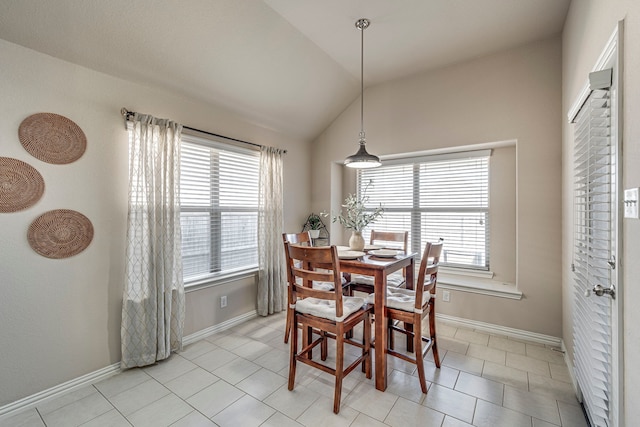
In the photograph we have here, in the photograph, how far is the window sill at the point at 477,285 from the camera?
3018 mm

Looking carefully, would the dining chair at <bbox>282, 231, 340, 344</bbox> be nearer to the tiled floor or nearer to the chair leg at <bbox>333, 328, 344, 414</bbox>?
the tiled floor

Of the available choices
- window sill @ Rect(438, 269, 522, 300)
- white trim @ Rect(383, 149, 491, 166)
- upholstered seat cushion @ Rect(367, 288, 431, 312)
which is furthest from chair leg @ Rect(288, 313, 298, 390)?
white trim @ Rect(383, 149, 491, 166)

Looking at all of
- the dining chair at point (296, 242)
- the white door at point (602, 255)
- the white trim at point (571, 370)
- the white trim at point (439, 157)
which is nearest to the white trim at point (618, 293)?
the white door at point (602, 255)

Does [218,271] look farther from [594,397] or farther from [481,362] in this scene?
[594,397]

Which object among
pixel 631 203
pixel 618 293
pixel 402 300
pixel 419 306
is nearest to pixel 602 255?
pixel 618 293

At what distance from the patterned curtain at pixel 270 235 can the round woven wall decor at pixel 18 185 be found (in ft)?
6.51

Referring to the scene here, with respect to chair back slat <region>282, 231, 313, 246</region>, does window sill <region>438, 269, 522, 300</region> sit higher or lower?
lower

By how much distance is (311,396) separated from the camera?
207cm

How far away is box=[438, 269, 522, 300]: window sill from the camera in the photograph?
9.90 feet

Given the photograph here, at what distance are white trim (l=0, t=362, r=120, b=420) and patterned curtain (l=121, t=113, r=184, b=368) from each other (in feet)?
0.39

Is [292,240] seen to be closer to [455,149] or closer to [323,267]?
[323,267]

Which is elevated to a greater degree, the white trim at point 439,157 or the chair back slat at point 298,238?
the white trim at point 439,157

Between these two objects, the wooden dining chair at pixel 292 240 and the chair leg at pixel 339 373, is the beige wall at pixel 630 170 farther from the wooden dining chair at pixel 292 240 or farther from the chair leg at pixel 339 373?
the wooden dining chair at pixel 292 240

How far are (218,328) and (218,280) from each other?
0.53 meters
